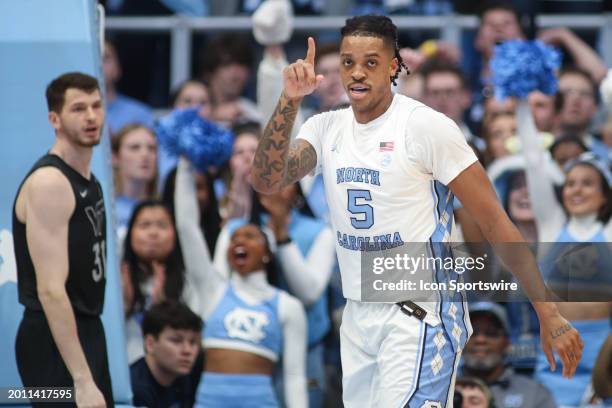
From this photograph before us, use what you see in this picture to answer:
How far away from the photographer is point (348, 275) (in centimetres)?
588

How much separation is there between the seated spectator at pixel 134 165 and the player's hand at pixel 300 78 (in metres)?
3.50

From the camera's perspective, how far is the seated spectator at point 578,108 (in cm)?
933

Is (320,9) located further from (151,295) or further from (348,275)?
(348,275)

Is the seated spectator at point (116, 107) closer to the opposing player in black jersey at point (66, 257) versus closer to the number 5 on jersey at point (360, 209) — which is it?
the opposing player in black jersey at point (66, 257)

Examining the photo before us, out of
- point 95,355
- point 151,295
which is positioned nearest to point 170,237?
point 151,295

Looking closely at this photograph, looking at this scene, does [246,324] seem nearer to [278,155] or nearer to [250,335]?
[250,335]

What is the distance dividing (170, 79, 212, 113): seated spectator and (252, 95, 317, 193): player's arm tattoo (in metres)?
3.65

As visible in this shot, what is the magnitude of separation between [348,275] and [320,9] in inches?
213

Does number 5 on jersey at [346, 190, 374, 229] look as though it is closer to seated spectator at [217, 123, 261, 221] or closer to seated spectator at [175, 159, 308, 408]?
seated spectator at [175, 159, 308, 408]

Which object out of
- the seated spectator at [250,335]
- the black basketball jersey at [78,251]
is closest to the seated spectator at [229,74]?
the seated spectator at [250,335]

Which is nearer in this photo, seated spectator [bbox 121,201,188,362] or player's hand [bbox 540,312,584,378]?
player's hand [bbox 540,312,584,378]

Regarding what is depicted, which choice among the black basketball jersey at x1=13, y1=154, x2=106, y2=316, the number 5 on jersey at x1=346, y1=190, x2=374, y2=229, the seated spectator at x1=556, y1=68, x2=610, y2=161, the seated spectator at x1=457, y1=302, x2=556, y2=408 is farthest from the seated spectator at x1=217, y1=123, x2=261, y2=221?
the number 5 on jersey at x1=346, y1=190, x2=374, y2=229

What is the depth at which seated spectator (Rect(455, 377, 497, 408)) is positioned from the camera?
7.52 metres

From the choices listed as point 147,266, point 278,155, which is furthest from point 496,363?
point 278,155
